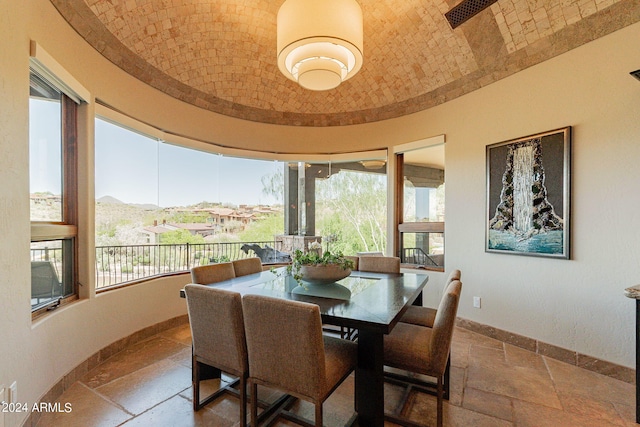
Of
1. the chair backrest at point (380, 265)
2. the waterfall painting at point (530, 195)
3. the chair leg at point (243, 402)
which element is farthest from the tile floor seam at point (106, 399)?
the waterfall painting at point (530, 195)

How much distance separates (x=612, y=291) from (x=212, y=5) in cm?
470

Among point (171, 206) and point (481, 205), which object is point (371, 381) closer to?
point (481, 205)

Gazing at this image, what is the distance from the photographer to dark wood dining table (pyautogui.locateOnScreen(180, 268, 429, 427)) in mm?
1673

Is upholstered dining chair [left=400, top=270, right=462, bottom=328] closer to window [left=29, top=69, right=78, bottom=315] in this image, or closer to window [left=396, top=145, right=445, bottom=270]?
window [left=396, top=145, right=445, bottom=270]

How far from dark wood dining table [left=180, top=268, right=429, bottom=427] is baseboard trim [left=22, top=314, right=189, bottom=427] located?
1.27 metres

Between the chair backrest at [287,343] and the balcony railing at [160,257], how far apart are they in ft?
6.72

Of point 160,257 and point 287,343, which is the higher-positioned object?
point 160,257

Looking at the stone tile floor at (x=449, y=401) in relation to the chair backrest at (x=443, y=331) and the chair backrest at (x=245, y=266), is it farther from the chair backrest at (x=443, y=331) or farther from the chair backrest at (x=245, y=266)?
the chair backrest at (x=245, y=266)

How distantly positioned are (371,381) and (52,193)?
273 centimetres

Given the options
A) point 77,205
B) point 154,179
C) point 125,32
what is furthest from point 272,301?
point 125,32

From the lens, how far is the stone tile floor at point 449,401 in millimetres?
1925

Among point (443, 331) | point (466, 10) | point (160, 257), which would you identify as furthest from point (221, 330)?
point (466, 10)

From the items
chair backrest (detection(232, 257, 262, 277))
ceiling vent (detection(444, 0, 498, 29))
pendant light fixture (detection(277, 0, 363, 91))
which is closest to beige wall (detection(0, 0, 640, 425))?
ceiling vent (detection(444, 0, 498, 29))

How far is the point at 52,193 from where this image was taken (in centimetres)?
230
